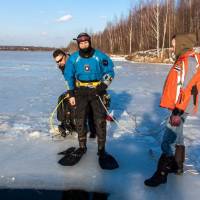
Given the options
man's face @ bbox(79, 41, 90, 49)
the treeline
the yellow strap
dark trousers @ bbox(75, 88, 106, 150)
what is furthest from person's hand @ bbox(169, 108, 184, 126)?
the treeline

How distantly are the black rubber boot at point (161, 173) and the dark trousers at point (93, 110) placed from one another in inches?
36.4

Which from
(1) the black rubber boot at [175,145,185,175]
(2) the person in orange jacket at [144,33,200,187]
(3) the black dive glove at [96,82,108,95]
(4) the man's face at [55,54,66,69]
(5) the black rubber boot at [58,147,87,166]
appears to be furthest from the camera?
(4) the man's face at [55,54,66,69]

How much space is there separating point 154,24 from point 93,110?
1945 inches

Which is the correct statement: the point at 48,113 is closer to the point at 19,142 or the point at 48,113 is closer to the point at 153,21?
the point at 19,142

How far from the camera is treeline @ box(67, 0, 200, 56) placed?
161 ft

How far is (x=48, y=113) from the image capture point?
6.98 metres

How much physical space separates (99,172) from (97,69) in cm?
128

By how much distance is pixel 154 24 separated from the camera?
51.6 m

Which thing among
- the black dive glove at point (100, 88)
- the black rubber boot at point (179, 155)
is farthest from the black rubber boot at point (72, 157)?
the black rubber boot at point (179, 155)

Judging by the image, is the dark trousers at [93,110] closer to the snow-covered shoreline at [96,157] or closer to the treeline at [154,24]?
the snow-covered shoreline at [96,157]

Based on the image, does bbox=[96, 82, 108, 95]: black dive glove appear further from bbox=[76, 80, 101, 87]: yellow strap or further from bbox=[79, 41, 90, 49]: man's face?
bbox=[79, 41, 90, 49]: man's face

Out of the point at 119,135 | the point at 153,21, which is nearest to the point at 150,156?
the point at 119,135

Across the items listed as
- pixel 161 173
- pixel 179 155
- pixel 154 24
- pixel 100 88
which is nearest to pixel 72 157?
pixel 100 88

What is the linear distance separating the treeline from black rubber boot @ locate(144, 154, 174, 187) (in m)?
42.8
